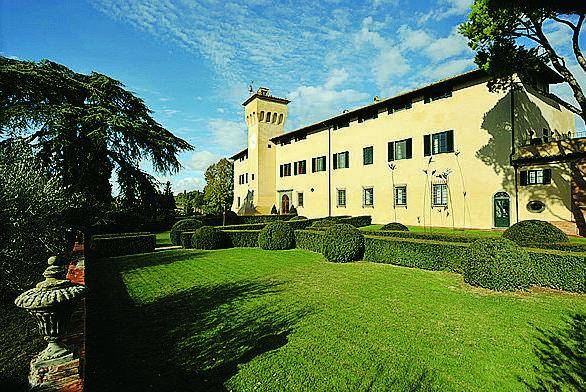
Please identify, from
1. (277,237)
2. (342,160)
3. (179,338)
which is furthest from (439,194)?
(179,338)

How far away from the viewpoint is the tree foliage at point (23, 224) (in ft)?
24.6

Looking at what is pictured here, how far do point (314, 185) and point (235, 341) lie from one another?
28.2 metres

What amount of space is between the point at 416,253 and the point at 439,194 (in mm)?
11913

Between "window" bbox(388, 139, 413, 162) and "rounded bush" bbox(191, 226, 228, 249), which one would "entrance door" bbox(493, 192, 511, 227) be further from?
"rounded bush" bbox(191, 226, 228, 249)

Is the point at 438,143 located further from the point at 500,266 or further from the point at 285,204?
the point at 285,204

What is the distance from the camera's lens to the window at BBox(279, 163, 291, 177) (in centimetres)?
3722

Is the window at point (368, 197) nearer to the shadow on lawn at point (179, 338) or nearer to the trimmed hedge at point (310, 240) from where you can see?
the trimmed hedge at point (310, 240)

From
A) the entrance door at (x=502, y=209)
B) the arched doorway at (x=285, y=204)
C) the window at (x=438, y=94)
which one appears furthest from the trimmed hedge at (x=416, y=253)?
the arched doorway at (x=285, y=204)

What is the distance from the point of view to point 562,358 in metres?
4.97

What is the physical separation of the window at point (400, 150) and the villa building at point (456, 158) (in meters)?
0.08

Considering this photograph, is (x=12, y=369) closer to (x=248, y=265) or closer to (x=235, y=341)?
(x=235, y=341)

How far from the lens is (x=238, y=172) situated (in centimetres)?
4903

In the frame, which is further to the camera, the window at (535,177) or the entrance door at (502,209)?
the entrance door at (502,209)

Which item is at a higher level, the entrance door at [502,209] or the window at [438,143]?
the window at [438,143]
